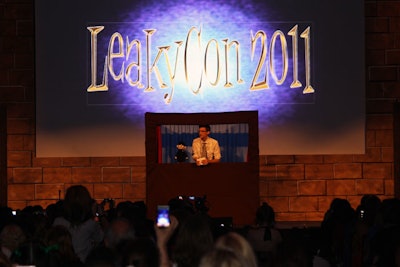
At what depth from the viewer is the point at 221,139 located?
44.6 ft

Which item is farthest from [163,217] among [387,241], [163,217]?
[387,241]

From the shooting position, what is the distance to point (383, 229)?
6676 millimetres

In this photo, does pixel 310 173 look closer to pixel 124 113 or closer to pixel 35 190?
pixel 124 113

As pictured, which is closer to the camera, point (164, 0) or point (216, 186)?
point (216, 186)

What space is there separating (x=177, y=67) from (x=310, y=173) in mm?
2415

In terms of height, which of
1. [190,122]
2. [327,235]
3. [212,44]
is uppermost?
[212,44]

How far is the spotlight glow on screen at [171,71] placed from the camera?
14.1 m

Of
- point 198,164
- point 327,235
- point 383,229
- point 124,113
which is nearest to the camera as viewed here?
point 383,229

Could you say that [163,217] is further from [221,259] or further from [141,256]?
[221,259]

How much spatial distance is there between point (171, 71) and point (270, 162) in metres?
1.91

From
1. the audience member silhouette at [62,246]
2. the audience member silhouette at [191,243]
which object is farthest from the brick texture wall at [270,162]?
the audience member silhouette at [191,243]

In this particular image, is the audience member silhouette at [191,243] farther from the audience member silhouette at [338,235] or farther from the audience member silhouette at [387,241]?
the audience member silhouette at [338,235]

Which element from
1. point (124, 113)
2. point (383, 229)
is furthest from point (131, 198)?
point (383, 229)

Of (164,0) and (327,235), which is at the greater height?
(164,0)
